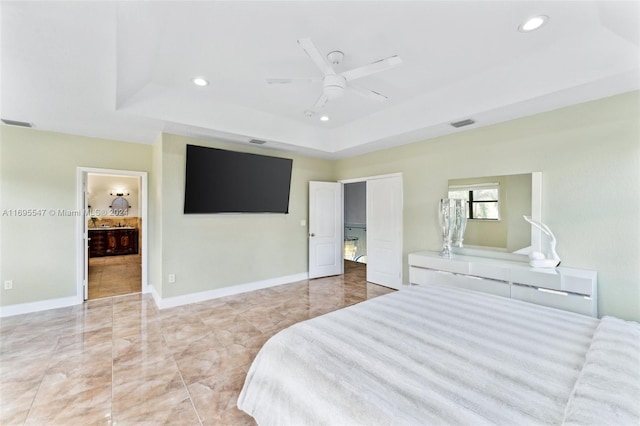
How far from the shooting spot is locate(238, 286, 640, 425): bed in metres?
0.96

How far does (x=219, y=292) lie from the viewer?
14.0ft

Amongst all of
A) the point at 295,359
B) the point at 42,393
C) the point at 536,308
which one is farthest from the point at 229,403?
the point at 536,308

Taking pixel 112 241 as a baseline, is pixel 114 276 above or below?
below

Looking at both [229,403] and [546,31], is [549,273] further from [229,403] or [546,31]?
[229,403]

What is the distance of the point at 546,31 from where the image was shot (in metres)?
2.24

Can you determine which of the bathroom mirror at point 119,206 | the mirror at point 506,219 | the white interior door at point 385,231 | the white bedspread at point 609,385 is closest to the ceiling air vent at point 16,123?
the white interior door at point 385,231

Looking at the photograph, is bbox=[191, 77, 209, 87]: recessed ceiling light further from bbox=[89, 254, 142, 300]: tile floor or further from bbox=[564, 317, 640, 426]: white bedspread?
bbox=[564, 317, 640, 426]: white bedspread

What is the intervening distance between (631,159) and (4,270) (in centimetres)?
726

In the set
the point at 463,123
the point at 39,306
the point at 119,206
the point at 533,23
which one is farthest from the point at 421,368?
the point at 119,206

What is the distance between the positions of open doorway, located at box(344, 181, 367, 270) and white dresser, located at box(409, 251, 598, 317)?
423 centimetres

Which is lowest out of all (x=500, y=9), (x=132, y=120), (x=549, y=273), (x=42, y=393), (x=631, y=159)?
(x=42, y=393)

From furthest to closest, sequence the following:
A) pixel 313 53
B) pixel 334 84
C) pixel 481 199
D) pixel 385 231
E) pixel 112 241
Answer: pixel 112 241
pixel 385 231
pixel 481 199
pixel 334 84
pixel 313 53

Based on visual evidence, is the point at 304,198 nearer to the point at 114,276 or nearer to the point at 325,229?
the point at 325,229

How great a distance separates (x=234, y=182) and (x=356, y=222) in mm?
4891
